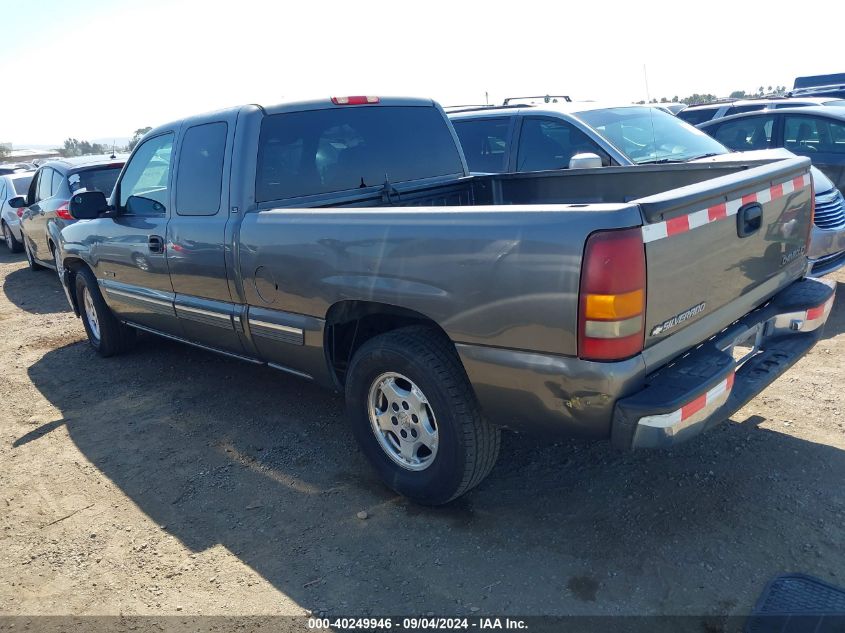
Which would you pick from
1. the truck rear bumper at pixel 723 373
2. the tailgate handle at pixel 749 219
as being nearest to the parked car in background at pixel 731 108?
the truck rear bumper at pixel 723 373

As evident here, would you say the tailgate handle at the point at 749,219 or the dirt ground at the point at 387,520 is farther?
the tailgate handle at the point at 749,219

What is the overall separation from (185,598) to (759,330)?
2870mm

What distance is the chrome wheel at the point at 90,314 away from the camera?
6.14 m

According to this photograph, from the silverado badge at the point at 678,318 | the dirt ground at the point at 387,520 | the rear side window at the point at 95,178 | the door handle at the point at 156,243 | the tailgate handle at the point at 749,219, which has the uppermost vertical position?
the tailgate handle at the point at 749,219

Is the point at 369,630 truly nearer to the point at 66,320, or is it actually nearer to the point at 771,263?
the point at 771,263

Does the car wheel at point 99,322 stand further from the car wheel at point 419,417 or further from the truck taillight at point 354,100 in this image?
the car wheel at point 419,417

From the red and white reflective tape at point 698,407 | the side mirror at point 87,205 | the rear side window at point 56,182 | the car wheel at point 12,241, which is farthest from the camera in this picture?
the car wheel at point 12,241

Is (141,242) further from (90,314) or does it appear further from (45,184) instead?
(45,184)

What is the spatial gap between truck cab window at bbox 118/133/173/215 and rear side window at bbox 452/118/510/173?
313 cm

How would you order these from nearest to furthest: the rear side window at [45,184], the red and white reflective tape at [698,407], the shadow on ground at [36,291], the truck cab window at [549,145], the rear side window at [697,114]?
1. the red and white reflective tape at [698,407]
2. the truck cab window at [549,145]
3. the shadow on ground at [36,291]
4. the rear side window at [45,184]
5. the rear side window at [697,114]

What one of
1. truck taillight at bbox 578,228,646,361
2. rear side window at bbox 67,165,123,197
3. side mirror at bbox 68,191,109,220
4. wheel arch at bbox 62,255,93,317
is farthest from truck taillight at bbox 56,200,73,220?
truck taillight at bbox 578,228,646,361

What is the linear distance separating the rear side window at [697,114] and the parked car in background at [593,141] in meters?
5.35

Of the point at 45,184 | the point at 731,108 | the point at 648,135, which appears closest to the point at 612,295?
the point at 648,135

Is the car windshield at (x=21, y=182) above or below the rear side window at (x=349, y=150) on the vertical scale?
below
